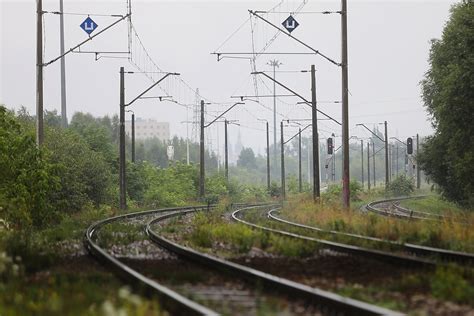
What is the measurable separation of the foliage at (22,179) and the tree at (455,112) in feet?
61.2

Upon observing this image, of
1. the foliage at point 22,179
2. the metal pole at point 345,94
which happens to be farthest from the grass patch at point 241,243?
the metal pole at point 345,94

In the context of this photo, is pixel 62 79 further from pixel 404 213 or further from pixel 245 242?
pixel 245 242

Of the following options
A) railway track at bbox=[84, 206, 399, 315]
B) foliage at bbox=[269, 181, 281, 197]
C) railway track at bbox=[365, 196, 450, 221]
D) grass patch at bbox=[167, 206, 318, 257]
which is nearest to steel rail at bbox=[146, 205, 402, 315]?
railway track at bbox=[84, 206, 399, 315]

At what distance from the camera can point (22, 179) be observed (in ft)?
81.7

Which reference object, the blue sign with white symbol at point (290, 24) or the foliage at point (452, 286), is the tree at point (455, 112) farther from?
the foliage at point (452, 286)

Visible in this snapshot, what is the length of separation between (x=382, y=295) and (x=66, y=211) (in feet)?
96.4

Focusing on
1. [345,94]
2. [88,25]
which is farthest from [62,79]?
[345,94]

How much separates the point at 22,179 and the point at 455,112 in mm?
20436

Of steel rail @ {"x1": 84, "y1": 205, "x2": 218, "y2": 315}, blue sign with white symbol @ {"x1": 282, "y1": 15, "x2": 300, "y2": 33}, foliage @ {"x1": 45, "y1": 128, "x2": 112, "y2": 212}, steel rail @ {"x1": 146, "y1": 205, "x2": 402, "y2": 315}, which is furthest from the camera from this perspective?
foliage @ {"x1": 45, "y1": 128, "x2": 112, "y2": 212}

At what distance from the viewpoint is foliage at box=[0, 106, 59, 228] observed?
23.9 metres

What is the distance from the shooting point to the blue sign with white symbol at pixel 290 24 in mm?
28547

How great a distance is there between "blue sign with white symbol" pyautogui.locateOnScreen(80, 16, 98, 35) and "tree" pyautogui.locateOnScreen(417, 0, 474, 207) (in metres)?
16.2

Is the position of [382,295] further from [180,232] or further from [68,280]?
[180,232]

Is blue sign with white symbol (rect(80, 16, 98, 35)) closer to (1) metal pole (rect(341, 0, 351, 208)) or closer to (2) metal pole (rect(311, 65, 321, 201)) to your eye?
(1) metal pole (rect(341, 0, 351, 208))
